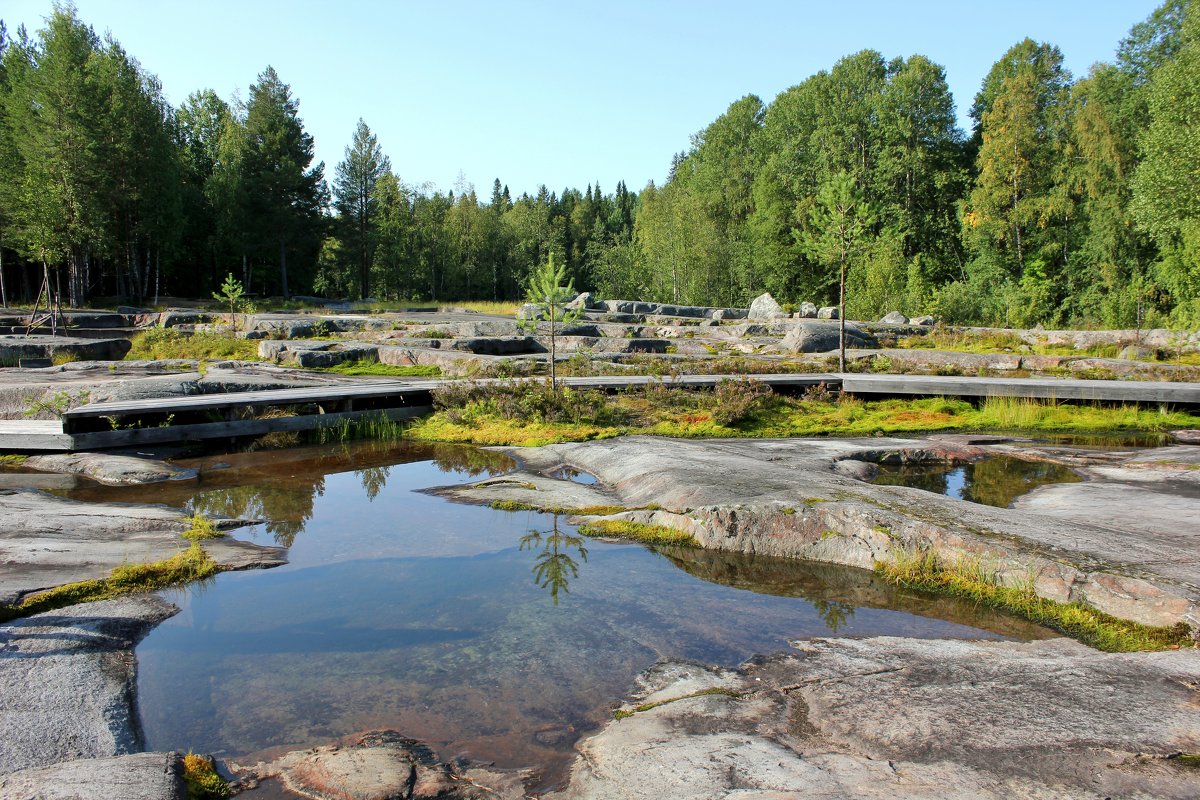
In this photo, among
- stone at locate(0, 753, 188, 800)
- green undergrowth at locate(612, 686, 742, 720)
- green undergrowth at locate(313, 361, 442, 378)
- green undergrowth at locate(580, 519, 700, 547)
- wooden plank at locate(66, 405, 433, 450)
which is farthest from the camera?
green undergrowth at locate(313, 361, 442, 378)

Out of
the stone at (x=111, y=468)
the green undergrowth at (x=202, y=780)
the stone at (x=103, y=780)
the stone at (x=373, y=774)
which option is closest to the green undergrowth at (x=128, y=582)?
the stone at (x=103, y=780)

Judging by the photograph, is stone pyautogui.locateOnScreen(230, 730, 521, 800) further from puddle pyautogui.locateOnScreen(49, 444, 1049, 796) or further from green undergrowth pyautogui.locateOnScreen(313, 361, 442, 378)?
green undergrowth pyautogui.locateOnScreen(313, 361, 442, 378)

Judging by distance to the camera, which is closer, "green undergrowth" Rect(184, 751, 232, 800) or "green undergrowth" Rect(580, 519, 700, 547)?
"green undergrowth" Rect(184, 751, 232, 800)

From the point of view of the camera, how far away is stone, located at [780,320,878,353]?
91.2 ft

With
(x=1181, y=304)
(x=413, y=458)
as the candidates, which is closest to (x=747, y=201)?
(x=1181, y=304)

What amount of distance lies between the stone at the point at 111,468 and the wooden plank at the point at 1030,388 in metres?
16.0

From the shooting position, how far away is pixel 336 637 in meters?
7.32

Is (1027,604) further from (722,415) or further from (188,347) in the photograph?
(188,347)

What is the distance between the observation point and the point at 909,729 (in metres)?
5.15

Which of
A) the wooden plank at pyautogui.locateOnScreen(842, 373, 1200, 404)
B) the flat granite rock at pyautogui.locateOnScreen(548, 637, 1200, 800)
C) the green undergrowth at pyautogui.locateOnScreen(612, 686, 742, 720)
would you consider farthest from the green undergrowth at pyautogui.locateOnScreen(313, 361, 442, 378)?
the green undergrowth at pyautogui.locateOnScreen(612, 686, 742, 720)

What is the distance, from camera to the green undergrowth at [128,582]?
24.2 feet

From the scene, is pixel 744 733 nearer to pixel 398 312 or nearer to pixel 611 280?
pixel 398 312

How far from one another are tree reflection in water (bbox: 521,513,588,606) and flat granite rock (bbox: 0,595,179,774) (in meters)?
3.83

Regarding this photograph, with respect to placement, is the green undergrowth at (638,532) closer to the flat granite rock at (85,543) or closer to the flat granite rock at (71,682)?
the flat granite rock at (85,543)
